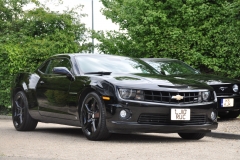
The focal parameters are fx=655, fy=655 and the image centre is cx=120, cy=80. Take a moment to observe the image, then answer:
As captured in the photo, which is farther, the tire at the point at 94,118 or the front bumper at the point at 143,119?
the tire at the point at 94,118

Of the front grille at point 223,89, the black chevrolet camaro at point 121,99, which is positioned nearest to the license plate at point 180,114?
the black chevrolet camaro at point 121,99

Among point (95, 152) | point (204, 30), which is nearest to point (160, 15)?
point (204, 30)

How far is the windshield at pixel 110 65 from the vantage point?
11328mm

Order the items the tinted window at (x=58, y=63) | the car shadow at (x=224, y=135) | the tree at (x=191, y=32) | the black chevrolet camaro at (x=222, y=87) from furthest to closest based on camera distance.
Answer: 1. the tree at (x=191, y=32)
2. the black chevrolet camaro at (x=222, y=87)
3. the tinted window at (x=58, y=63)
4. the car shadow at (x=224, y=135)

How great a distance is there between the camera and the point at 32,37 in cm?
2808

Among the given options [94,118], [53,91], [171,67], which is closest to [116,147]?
[94,118]

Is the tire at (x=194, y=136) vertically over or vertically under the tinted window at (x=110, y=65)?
under

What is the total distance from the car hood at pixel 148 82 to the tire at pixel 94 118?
1.13 ft

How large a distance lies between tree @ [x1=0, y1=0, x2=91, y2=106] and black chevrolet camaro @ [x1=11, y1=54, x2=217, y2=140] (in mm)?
7977

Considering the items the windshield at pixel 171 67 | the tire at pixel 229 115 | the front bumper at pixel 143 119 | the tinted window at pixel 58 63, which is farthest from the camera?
the windshield at pixel 171 67

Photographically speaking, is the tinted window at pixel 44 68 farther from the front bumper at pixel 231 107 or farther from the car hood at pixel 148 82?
the front bumper at pixel 231 107

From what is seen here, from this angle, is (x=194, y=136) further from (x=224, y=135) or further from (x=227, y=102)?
(x=227, y=102)

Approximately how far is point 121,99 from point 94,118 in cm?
65

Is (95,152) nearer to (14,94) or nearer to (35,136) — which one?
(35,136)
